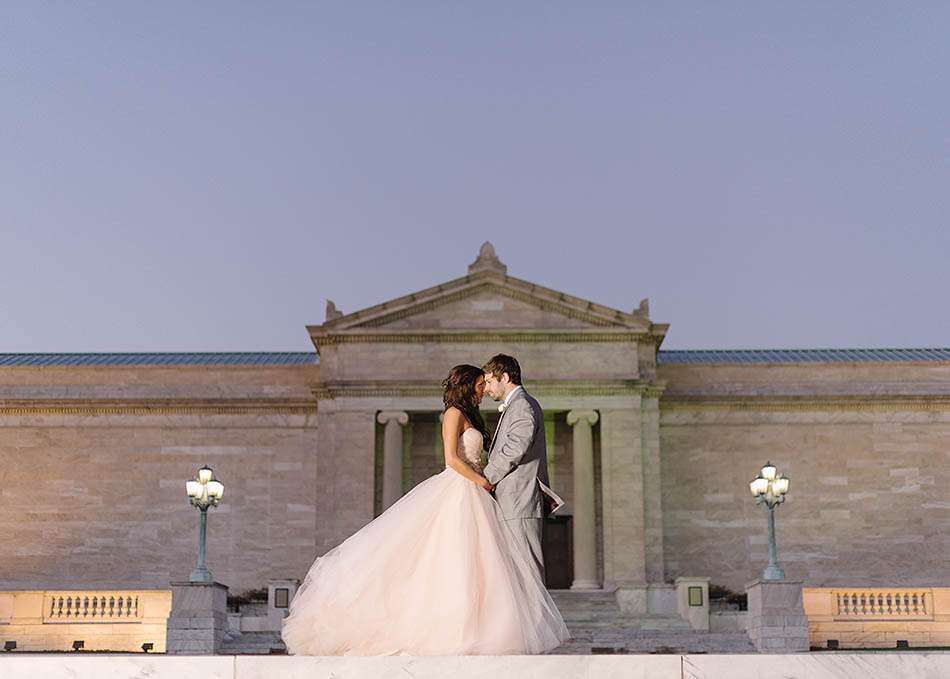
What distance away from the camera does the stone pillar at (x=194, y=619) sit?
1282 inches

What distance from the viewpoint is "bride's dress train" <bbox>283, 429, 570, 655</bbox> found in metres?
11.5

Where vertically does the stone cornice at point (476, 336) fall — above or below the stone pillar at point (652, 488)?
above

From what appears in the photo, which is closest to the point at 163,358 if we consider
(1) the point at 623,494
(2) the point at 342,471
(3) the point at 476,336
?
(2) the point at 342,471

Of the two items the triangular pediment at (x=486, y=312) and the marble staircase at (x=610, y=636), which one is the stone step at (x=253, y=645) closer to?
the marble staircase at (x=610, y=636)

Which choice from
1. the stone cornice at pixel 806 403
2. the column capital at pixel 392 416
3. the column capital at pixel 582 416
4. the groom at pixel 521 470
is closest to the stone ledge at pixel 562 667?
the groom at pixel 521 470

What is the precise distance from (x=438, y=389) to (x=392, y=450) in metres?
2.60

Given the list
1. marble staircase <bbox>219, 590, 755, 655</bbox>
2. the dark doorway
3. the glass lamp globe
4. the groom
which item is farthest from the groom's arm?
the dark doorway

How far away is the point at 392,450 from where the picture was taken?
43594mm

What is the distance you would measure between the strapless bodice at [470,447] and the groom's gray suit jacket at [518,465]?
23 centimetres

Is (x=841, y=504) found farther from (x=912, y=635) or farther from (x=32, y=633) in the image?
(x=32, y=633)

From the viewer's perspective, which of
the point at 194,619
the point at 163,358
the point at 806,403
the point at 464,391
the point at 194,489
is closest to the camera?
the point at 464,391

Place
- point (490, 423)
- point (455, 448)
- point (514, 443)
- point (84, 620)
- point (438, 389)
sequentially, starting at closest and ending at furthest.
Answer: point (514, 443) < point (455, 448) < point (84, 620) < point (438, 389) < point (490, 423)

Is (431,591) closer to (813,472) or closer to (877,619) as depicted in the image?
(877,619)

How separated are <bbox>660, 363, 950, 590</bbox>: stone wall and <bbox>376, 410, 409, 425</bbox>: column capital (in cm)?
960
